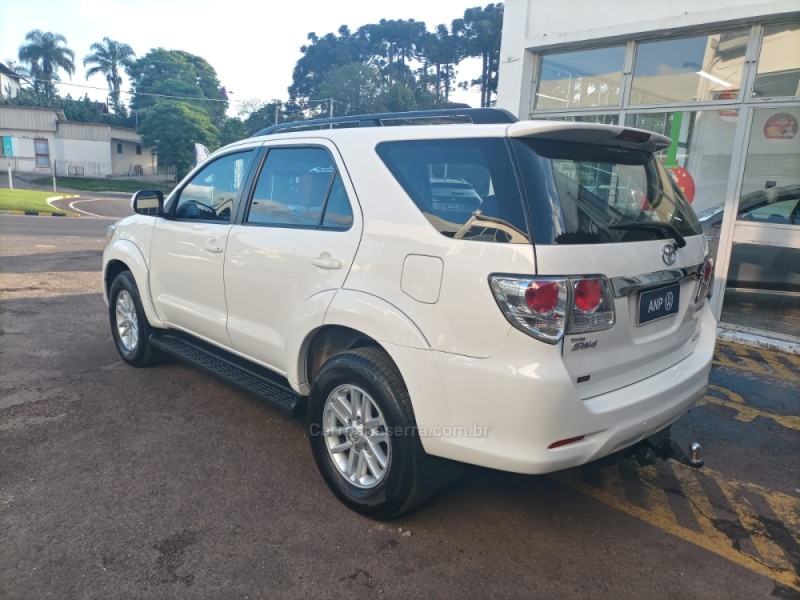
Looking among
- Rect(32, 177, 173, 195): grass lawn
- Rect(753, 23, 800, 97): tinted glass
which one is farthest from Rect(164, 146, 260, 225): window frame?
Rect(32, 177, 173, 195): grass lawn

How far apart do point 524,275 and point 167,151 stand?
4861 centimetres

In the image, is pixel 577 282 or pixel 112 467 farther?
pixel 112 467

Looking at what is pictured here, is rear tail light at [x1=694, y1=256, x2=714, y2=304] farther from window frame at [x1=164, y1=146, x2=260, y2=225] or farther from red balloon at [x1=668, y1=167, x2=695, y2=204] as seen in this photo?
red balloon at [x1=668, y1=167, x2=695, y2=204]

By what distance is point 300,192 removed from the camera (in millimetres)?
3256

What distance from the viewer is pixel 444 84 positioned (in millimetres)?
74000

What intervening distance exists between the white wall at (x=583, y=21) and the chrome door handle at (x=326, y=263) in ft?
18.5

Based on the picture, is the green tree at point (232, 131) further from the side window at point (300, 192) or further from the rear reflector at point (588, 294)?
the rear reflector at point (588, 294)

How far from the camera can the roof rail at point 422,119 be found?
104 inches

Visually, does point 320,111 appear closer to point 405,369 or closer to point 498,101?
point 498,101

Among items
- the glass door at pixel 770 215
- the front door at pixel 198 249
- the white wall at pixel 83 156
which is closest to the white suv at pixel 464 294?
the front door at pixel 198 249

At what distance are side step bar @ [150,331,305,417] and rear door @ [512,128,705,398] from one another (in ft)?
5.48

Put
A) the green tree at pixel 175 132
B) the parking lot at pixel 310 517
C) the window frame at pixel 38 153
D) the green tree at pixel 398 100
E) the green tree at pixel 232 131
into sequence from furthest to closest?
the green tree at pixel 398 100
the green tree at pixel 232 131
the green tree at pixel 175 132
the window frame at pixel 38 153
the parking lot at pixel 310 517

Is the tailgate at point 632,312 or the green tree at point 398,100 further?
the green tree at point 398,100

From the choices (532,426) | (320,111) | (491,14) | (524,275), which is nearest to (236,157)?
(524,275)
